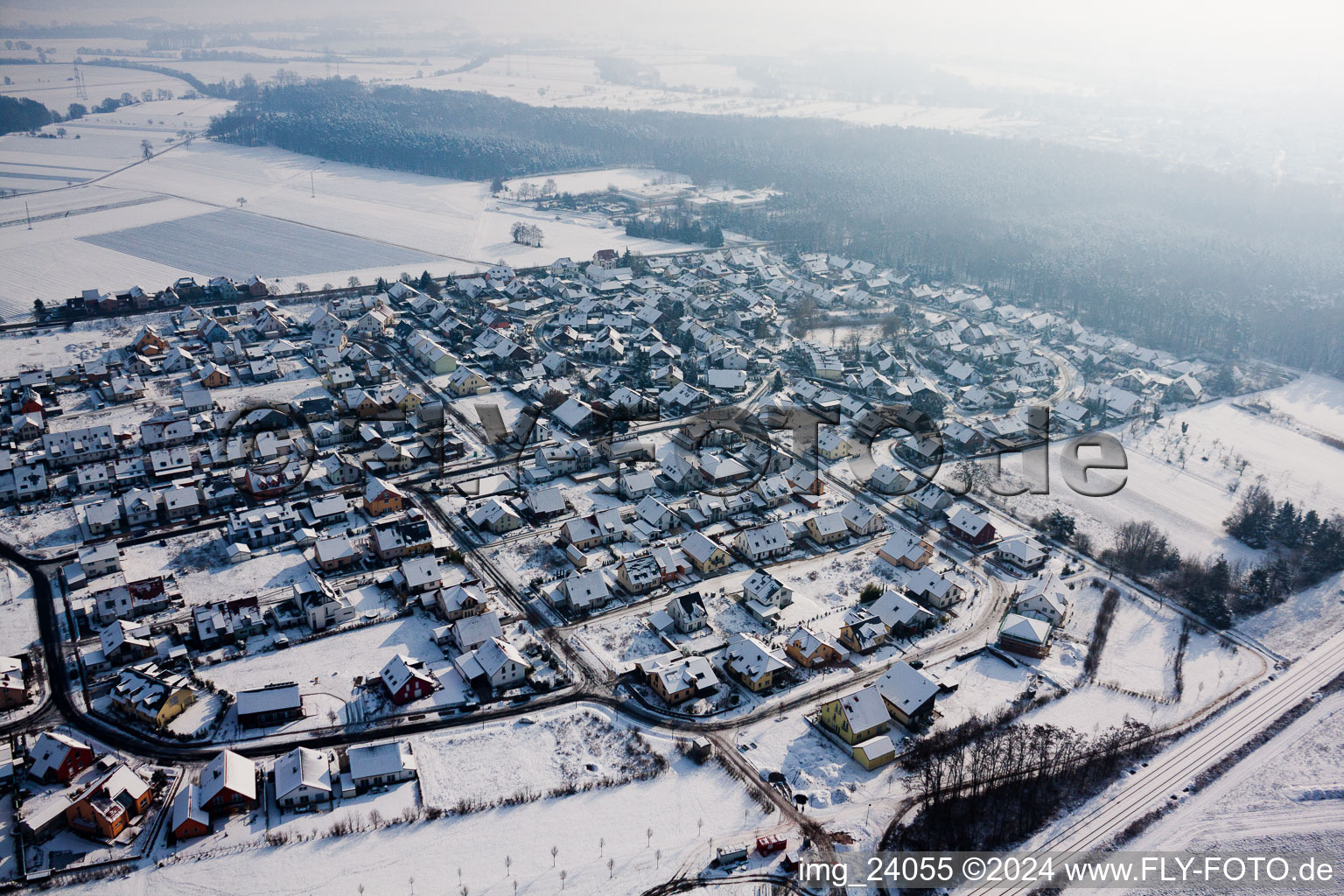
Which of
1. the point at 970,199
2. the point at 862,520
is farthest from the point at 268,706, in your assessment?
the point at 970,199

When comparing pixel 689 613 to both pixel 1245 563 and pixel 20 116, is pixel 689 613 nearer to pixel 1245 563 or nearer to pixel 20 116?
pixel 1245 563

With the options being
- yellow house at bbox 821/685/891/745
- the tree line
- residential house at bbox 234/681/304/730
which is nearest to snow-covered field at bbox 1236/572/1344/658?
the tree line

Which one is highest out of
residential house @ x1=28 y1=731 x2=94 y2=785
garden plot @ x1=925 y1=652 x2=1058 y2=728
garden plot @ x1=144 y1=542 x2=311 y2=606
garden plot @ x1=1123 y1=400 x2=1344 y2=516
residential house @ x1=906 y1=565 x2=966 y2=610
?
garden plot @ x1=1123 y1=400 x2=1344 y2=516

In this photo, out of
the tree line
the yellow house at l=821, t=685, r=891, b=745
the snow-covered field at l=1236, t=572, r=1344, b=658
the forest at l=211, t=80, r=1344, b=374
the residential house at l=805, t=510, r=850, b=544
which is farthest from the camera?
the forest at l=211, t=80, r=1344, b=374

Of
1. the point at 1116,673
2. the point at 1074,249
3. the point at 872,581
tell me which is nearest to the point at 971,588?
the point at 872,581

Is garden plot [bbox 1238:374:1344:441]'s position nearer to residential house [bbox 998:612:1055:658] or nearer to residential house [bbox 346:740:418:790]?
residential house [bbox 998:612:1055:658]
